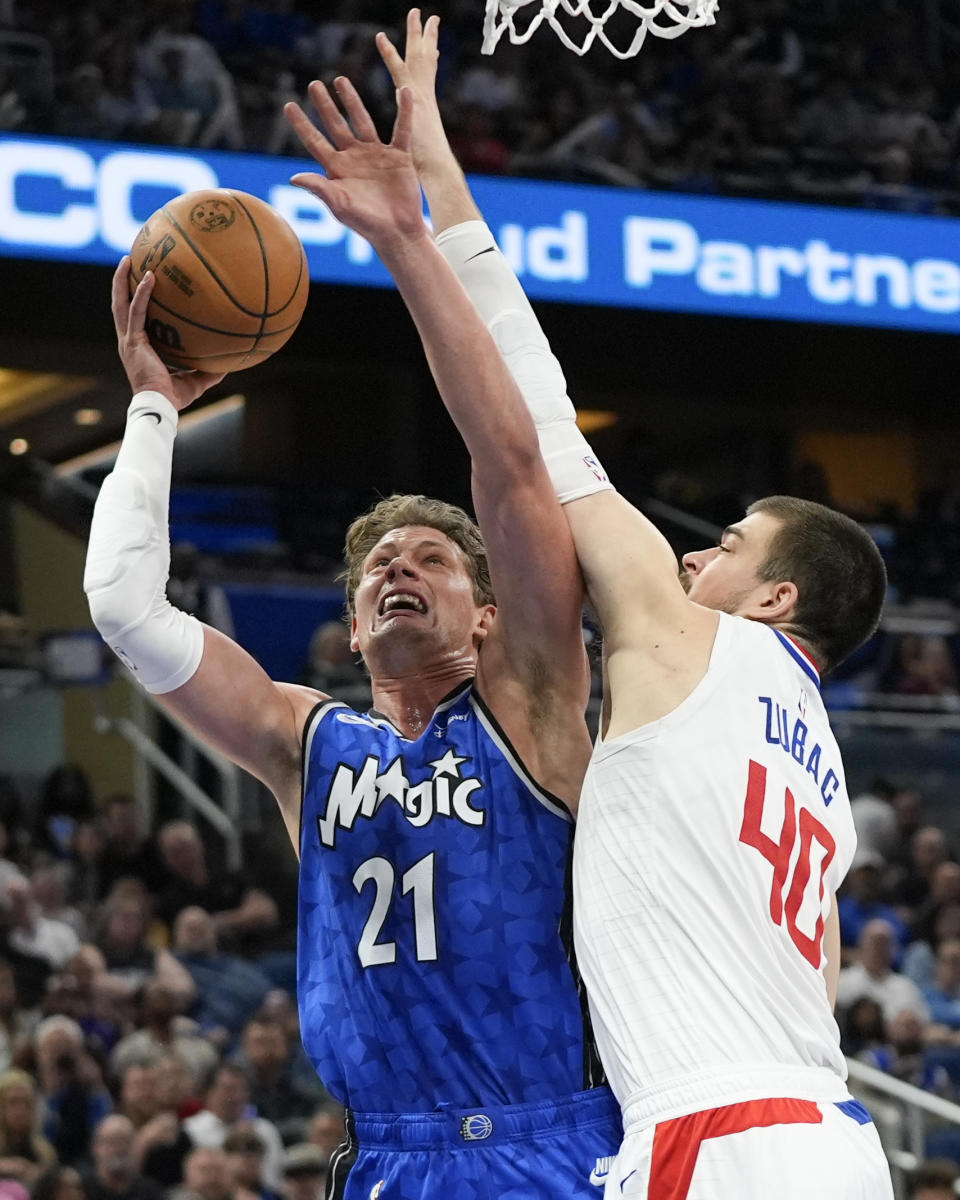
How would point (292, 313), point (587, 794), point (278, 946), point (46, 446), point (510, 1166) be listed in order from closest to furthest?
point (587, 794) < point (510, 1166) < point (292, 313) < point (278, 946) < point (46, 446)

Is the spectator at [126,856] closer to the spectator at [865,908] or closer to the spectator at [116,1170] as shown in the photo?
the spectator at [116,1170]

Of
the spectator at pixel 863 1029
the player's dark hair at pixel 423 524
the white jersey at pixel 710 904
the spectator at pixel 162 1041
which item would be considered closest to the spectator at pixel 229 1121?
the spectator at pixel 162 1041

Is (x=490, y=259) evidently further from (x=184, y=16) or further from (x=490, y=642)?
(x=184, y=16)

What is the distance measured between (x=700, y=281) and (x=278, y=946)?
258 inches

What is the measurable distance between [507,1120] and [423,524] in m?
1.27

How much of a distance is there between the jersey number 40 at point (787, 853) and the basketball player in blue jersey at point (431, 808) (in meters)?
0.51

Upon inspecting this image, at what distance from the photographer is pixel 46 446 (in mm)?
18766

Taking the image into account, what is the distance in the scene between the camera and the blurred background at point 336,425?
31.2 feet

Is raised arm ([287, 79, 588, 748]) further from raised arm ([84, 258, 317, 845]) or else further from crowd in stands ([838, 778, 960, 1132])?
crowd in stands ([838, 778, 960, 1132])

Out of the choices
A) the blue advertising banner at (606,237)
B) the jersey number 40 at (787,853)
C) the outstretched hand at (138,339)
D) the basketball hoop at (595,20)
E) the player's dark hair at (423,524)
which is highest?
the blue advertising banner at (606,237)

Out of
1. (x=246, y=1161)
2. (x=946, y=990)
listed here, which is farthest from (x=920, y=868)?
(x=246, y=1161)

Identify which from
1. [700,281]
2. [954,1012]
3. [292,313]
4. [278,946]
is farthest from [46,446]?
[292,313]

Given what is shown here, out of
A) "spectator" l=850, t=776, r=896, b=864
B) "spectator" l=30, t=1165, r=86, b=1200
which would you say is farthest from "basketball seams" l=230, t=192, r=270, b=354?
"spectator" l=850, t=776, r=896, b=864

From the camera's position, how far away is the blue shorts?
3.31 meters
